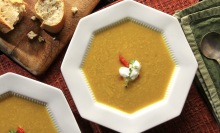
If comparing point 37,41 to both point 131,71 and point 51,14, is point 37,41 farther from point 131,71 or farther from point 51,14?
point 131,71

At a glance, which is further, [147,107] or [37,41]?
[37,41]

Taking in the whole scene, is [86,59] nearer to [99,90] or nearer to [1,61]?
[99,90]

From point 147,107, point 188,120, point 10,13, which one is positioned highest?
point 10,13

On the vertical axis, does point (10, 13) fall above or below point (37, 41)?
above

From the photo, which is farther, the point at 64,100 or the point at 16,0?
the point at 16,0

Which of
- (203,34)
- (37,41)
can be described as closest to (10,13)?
(37,41)

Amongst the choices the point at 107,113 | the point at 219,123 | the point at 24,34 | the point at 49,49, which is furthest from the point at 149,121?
the point at 24,34

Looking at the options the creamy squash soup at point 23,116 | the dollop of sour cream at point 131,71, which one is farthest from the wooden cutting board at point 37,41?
the dollop of sour cream at point 131,71

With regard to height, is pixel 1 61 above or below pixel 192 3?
below
